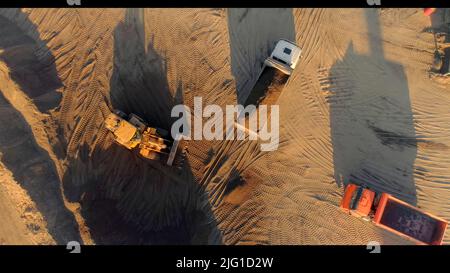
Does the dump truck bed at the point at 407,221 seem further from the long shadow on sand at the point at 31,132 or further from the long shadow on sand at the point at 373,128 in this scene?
the long shadow on sand at the point at 31,132

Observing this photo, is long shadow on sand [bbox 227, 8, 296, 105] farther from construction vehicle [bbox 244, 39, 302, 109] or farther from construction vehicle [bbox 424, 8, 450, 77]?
construction vehicle [bbox 424, 8, 450, 77]

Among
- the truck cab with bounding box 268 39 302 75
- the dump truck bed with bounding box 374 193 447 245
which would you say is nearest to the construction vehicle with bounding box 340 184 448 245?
the dump truck bed with bounding box 374 193 447 245

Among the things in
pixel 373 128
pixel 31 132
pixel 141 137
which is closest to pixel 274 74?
pixel 373 128

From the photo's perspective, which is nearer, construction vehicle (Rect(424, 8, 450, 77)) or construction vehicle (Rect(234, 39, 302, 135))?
construction vehicle (Rect(234, 39, 302, 135))

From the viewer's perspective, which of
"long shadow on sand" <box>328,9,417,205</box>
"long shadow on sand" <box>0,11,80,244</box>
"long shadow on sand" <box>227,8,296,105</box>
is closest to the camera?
"long shadow on sand" <box>0,11,80,244</box>
